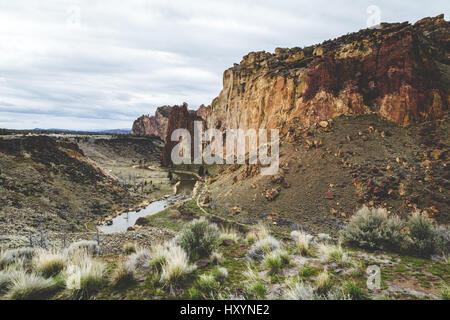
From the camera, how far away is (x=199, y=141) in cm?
9762

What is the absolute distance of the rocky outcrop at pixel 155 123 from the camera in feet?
593

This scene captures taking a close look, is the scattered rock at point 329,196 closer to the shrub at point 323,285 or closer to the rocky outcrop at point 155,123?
the shrub at point 323,285

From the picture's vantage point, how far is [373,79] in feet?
103

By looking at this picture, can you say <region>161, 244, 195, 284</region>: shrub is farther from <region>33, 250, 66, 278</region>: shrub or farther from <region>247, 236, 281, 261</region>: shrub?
<region>33, 250, 66, 278</region>: shrub

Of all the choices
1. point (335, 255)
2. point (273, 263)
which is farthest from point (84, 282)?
point (335, 255)

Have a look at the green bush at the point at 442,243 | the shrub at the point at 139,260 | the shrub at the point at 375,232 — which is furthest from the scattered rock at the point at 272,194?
the shrub at the point at 139,260

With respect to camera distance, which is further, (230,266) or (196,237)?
(196,237)

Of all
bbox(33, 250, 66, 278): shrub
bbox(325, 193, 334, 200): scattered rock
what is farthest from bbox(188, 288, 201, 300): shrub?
bbox(325, 193, 334, 200): scattered rock

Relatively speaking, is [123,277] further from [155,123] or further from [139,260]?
[155,123]

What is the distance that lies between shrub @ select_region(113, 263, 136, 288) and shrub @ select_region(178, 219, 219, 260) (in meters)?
1.53

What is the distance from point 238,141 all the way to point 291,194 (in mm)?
38314

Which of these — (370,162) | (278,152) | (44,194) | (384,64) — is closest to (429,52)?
(384,64)

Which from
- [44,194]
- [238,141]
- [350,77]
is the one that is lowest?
[44,194]
